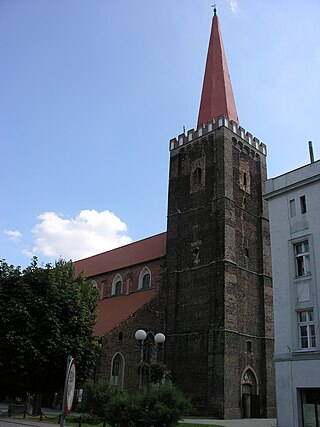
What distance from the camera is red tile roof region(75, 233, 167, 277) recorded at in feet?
132

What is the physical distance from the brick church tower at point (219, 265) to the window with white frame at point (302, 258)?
1192 cm

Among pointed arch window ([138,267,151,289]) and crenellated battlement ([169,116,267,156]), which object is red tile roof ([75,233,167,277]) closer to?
pointed arch window ([138,267,151,289])

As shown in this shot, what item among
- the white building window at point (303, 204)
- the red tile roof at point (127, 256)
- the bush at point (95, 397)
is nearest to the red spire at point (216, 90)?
the red tile roof at point (127, 256)

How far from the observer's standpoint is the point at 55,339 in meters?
23.6

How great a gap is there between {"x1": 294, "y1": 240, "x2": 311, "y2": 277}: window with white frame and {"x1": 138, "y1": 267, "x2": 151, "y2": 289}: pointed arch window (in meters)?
20.7

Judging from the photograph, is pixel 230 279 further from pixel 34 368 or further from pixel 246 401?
pixel 34 368

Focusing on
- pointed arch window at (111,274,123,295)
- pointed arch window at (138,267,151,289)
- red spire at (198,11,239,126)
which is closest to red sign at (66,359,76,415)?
pointed arch window at (138,267,151,289)

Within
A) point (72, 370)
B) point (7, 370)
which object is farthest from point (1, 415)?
point (72, 370)

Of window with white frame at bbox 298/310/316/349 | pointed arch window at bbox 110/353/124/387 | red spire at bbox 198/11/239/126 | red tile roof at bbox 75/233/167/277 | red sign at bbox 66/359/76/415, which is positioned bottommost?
red sign at bbox 66/359/76/415

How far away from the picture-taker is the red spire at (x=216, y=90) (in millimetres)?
38188

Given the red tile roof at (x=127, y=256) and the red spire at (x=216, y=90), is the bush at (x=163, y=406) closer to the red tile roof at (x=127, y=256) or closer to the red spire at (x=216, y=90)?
the red tile roof at (x=127, y=256)

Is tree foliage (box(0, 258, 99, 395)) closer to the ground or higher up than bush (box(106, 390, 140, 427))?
higher up

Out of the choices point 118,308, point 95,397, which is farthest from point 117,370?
point 95,397

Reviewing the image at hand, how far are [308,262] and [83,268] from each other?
33.7 m
